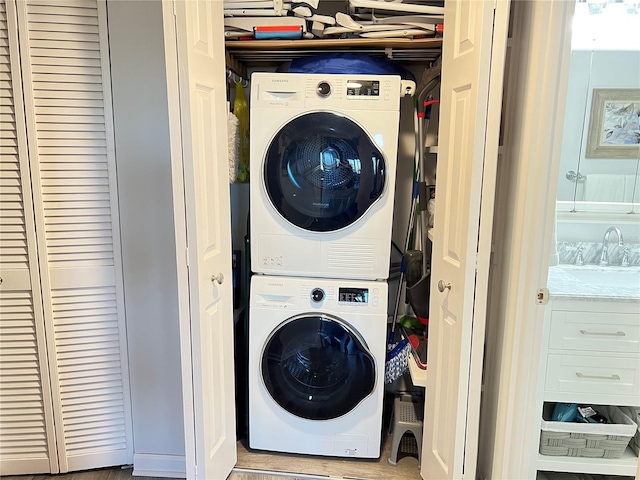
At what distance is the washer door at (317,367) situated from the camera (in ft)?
6.16

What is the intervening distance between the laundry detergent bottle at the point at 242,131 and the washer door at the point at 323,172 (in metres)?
0.22

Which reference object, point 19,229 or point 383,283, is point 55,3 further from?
point 383,283

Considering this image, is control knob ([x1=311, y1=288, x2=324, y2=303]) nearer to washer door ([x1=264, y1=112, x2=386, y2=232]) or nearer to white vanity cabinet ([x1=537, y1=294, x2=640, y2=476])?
washer door ([x1=264, y1=112, x2=386, y2=232])

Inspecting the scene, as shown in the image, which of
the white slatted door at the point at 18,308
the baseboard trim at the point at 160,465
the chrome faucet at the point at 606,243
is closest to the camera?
the white slatted door at the point at 18,308

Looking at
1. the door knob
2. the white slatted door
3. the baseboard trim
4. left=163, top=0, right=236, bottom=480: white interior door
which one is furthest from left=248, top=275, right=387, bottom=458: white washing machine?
the white slatted door

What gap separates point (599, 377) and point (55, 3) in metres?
2.50

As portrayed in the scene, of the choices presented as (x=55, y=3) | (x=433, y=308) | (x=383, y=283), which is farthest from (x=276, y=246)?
(x=55, y=3)

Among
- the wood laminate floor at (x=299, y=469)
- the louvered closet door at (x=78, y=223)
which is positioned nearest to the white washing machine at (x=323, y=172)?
the louvered closet door at (x=78, y=223)

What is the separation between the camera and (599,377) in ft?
5.41

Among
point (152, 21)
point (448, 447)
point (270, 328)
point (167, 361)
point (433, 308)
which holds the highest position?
point (152, 21)

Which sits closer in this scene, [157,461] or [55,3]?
[55,3]

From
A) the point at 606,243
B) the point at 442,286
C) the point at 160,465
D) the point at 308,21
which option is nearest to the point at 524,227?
the point at 442,286

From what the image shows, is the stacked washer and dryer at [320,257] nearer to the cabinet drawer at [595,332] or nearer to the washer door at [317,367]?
the washer door at [317,367]

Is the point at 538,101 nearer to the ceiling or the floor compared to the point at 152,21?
nearer to the floor
